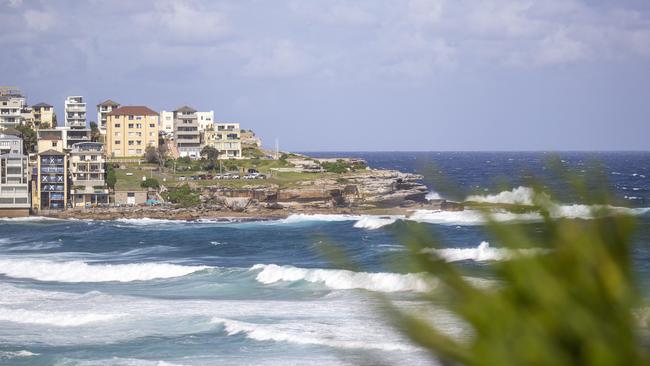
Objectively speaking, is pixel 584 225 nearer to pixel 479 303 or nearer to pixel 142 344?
pixel 479 303

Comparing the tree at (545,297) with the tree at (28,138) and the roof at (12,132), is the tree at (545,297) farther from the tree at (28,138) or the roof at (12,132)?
the tree at (28,138)

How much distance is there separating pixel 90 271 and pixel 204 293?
30.6ft

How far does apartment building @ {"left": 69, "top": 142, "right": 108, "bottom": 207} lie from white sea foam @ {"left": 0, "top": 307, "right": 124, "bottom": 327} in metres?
49.3

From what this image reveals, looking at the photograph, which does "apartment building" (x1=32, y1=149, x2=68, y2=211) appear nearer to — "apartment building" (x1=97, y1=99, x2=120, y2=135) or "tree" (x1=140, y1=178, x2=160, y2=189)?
"tree" (x1=140, y1=178, x2=160, y2=189)

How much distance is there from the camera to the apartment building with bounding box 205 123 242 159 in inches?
3890

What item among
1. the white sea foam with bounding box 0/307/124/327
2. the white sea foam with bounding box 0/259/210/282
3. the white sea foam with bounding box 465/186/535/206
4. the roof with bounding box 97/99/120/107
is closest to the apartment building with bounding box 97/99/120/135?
the roof with bounding box 97/99/120/107

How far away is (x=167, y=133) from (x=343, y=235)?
55918 mm

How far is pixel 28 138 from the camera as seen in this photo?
91.3 meters

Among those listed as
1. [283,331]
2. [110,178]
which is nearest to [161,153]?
[110,178]

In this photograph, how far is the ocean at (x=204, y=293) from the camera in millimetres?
5208

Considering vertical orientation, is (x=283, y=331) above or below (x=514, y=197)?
below

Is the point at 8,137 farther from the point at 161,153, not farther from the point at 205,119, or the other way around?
the point at 205,119

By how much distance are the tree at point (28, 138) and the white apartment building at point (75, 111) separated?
7.52 meters

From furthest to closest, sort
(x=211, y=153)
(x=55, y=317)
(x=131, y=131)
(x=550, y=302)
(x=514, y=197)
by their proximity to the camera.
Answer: (x=131, y=131) < (x=211, y=153) < (x=55, y=317) < (x=514, y=197) < (x=550, y=302)
